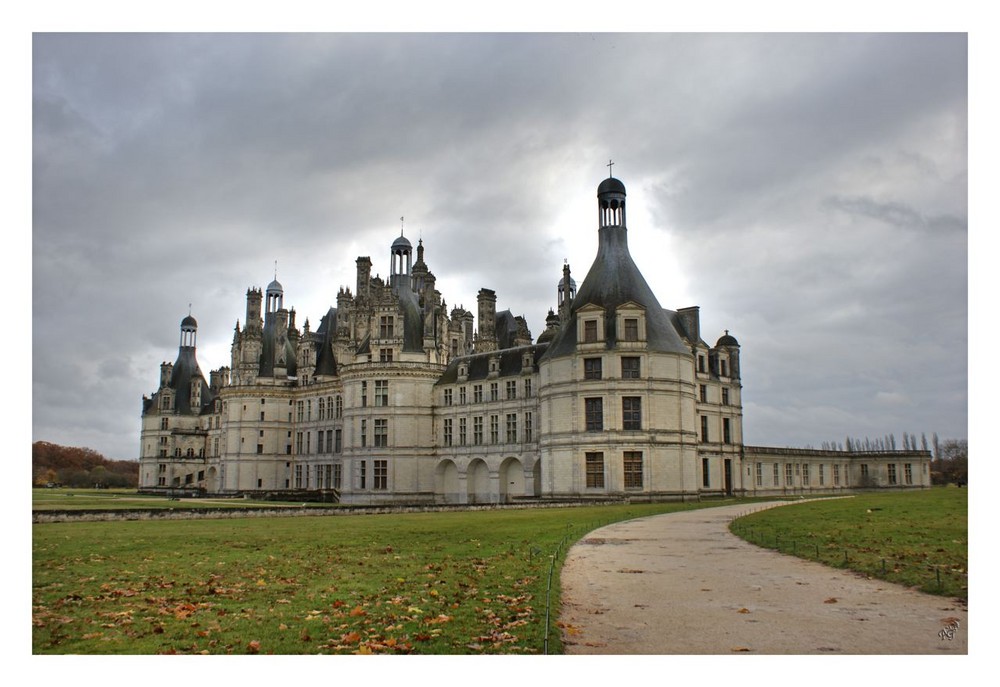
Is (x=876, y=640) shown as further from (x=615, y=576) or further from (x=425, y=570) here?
(x=425, y=570)

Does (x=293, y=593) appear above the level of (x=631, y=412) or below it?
below

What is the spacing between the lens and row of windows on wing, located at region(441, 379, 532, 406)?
202 ft

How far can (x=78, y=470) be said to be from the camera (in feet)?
288

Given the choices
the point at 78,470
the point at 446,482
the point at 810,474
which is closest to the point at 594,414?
the point at 446,482

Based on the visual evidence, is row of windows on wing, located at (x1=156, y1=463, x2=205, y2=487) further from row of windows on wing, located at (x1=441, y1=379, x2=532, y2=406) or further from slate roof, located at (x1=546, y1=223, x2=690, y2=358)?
slate roof, located at (x1=546, y1=223, x2=690, y2=358)

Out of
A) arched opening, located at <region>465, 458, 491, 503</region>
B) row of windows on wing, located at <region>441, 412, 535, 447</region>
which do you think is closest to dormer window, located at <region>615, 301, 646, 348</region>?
row of windows on wing, located at <region>441, 412, 535, 447</region>

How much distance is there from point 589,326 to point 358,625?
44920mm

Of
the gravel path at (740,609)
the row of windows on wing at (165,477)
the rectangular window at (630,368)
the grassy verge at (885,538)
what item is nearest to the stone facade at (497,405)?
the rectangular window at (630,368)

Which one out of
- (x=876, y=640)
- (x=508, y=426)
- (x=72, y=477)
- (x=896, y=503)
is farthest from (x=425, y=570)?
(x=72, y=477)

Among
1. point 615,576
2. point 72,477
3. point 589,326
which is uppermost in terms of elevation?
point 589,326

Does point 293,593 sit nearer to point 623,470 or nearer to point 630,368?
point 623,470

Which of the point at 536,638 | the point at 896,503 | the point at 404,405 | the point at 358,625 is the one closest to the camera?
the point at 536,638

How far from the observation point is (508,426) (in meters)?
62.7

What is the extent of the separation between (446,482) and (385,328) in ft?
44.3
